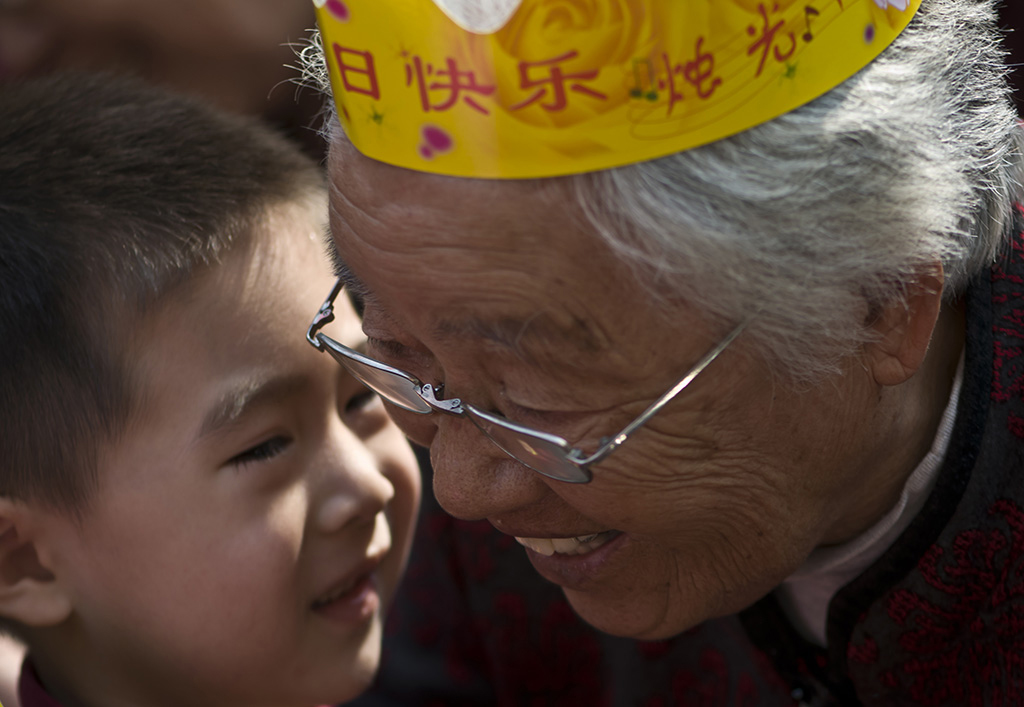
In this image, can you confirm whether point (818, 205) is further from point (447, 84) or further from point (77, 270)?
point (77, 270)

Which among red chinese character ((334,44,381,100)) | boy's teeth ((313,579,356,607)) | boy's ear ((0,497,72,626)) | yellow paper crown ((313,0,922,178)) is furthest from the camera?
boy's teeth ((313,579,356,607))

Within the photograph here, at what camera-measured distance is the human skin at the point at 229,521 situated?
137 cm

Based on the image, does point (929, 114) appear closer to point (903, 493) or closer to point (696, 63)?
→ point (696, 63)

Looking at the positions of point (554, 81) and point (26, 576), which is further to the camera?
point (26, 576)

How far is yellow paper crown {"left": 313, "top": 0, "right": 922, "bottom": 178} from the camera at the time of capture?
87cm

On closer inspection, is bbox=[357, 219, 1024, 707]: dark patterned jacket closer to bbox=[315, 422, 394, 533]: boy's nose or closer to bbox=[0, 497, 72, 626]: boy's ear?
bbox=[315, 422, 394, 533]: boy's nose

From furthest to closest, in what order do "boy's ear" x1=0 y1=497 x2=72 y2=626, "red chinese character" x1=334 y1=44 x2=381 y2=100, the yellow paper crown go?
1. "boy's ear" x1=0 y1=497 x2=72 y2=626
2. "red chinese character" x1=334 y1=44 x2=381 y2=100
3. the yellow paper crown

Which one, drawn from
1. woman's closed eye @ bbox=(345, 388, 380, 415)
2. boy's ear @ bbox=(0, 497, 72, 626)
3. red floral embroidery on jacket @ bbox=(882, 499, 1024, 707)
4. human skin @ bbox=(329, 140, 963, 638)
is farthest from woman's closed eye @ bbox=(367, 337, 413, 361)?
red floral embroidery on jacket @ bbox=(882, 499, 1024, 707)

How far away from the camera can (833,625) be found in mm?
1370

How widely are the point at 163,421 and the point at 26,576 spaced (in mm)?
321

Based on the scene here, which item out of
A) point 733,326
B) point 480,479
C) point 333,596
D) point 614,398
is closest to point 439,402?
point 480,479

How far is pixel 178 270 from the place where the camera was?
1.37 m

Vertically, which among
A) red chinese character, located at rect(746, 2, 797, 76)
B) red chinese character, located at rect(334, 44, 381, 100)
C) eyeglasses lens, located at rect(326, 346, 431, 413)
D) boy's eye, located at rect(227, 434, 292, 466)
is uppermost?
red chinese character, located at rect(746, 2, 797, 76)

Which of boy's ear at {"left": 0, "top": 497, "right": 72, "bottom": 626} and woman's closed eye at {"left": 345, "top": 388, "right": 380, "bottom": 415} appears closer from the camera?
boy's ear at {"left": 0, "top": 497, "right": 72, "bottom": 626}
